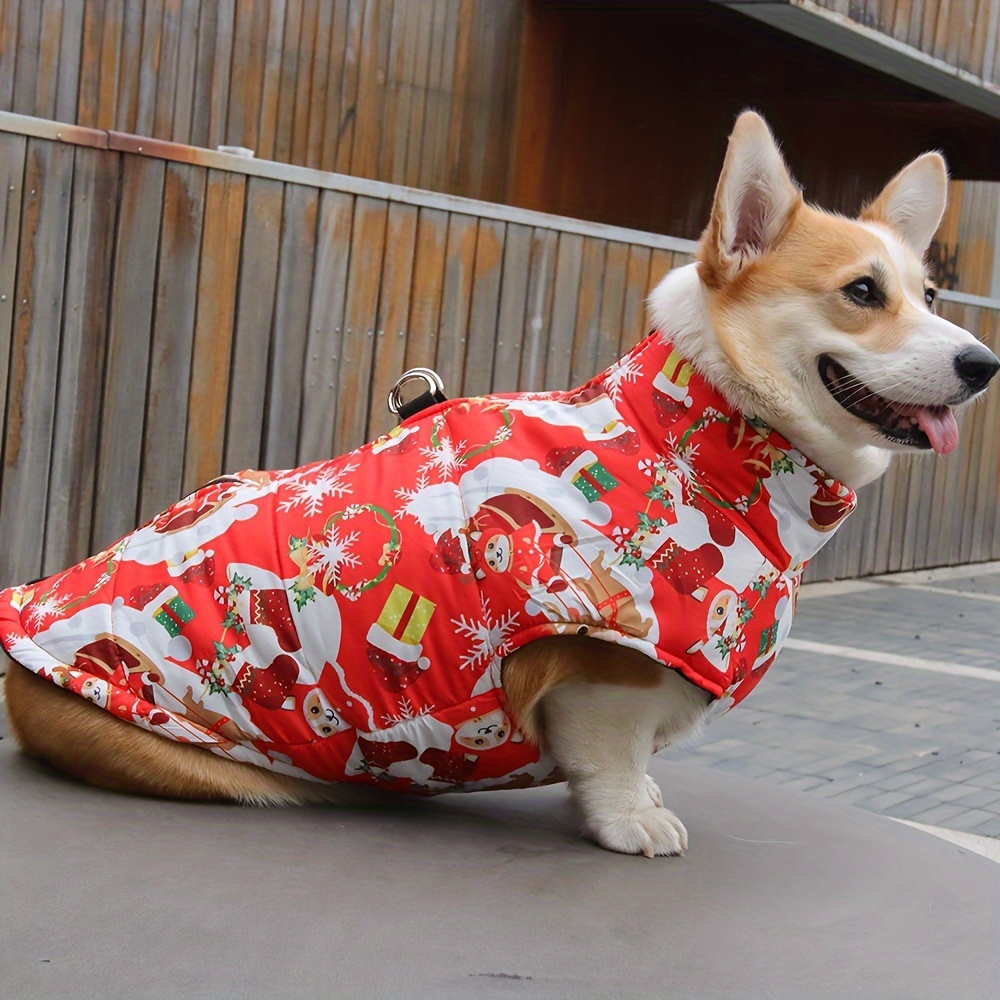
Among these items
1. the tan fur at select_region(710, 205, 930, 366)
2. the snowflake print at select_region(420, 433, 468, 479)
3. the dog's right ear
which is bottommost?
the snowflake print at select_region(420, 433, 468, 479)

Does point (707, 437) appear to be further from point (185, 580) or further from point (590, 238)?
point (590, 238)

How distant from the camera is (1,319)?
176 inches

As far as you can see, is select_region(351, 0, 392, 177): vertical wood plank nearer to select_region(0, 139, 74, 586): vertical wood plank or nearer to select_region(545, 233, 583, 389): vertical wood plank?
select_region(545, 233, 583, 389): vertical wood plank

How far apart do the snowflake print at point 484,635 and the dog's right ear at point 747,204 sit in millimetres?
800

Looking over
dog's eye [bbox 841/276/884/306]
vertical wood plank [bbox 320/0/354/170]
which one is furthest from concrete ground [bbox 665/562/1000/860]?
vertical wood plank [bbox 320/0/354/170]

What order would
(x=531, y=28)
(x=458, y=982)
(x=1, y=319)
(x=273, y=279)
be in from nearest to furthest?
(x=458, y=982), (x=1, y=319), (x=273, y=279), (x=531, y=28)

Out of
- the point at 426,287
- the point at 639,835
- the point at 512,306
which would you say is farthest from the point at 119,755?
the point at 512,306

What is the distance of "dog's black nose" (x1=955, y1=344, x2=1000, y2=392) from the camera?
2.48 m

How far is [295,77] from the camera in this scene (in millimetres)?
6977

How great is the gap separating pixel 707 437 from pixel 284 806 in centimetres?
112

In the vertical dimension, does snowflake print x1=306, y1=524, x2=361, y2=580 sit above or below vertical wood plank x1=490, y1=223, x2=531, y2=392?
below

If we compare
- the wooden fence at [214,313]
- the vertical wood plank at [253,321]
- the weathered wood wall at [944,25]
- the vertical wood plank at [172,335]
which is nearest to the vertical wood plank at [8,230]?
the wooden fence at [214,313]

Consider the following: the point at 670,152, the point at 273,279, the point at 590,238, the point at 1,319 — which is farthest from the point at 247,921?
the point at 670,152

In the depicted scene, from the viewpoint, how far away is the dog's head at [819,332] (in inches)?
98.6
